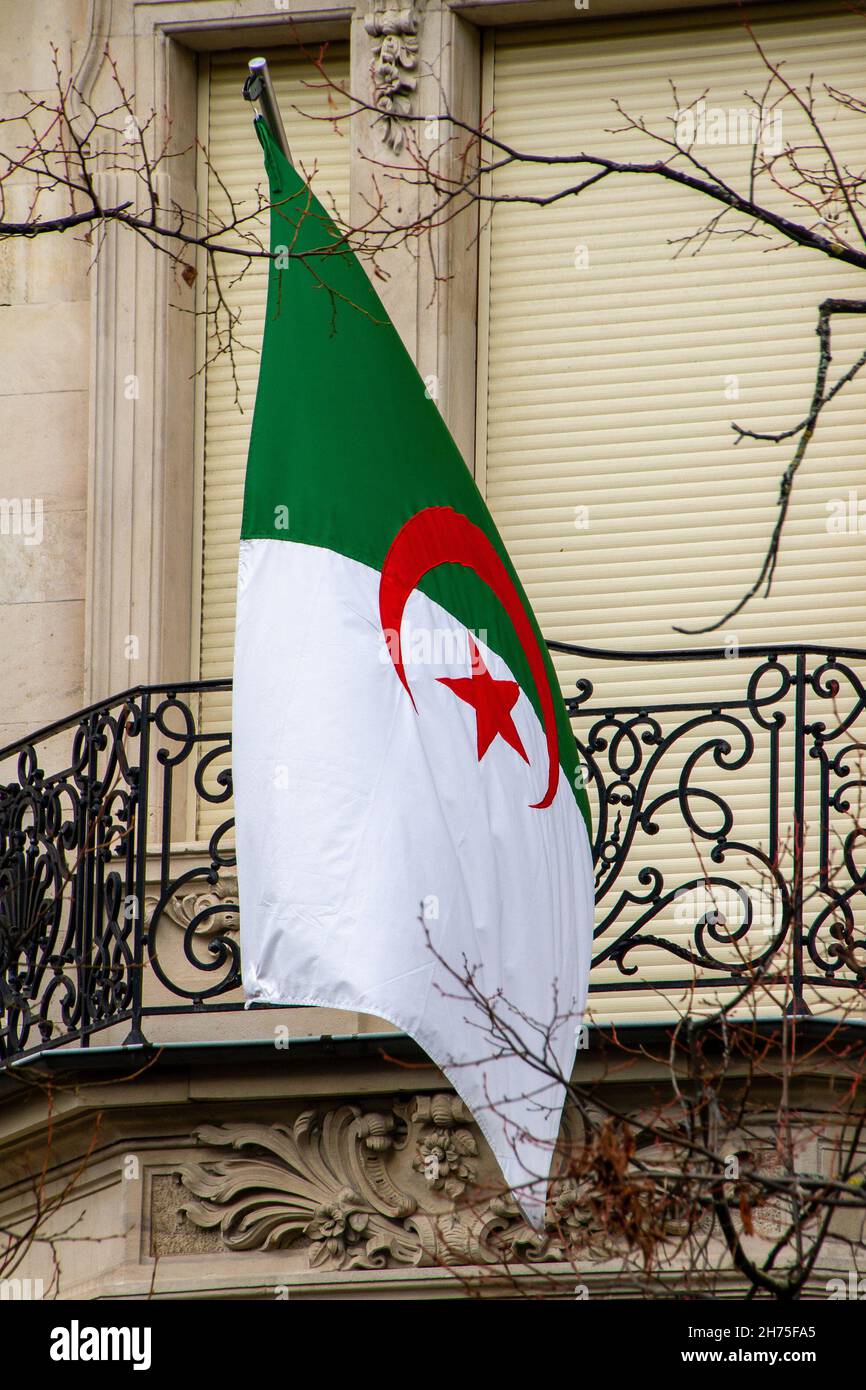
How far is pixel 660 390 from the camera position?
1378 centimetres

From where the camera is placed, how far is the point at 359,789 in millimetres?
11086

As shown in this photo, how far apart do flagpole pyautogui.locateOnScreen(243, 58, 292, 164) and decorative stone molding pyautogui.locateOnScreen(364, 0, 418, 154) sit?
6.71 ft

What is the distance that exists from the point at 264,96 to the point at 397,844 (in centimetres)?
275

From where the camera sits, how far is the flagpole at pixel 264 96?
11.6 m

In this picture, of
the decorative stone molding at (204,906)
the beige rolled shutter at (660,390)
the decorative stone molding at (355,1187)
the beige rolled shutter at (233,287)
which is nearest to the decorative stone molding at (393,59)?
the beige rolled shutter at (233,287)

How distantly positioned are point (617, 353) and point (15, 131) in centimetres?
286

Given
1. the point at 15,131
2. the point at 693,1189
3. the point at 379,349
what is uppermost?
the point at 15,131

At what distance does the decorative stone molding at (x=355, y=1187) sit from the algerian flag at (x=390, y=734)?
3.58ft

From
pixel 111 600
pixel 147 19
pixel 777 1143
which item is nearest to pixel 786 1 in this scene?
pixel 147 19

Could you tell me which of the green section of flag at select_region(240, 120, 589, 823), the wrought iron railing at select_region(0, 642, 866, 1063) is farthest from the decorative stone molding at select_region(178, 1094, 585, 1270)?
the green section of flag at select_region(240, 120, 589, 823)

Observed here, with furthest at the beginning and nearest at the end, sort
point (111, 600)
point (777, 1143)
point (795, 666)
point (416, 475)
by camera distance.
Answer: point (111, 600)
point (795, 666)
point (416, 475)
point (777, 1143)

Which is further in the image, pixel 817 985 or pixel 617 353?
pixel 617 353

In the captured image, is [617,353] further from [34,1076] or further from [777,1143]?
[777,1143]

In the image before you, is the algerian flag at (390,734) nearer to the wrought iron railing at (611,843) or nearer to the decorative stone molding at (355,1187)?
the wrought iron railing at (611,843)
